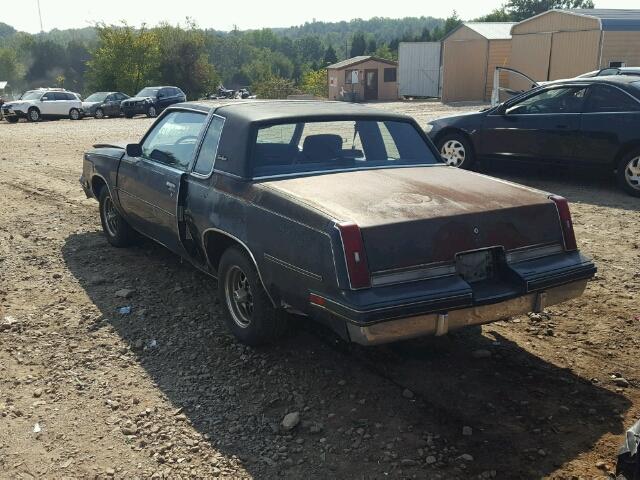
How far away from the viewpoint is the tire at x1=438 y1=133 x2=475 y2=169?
10305mm

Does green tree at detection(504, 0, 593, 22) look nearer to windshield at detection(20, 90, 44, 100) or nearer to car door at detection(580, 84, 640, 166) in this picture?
windshield at detection(20, 90, 44, 100)

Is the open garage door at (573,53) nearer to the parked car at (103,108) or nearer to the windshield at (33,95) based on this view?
the parked car at (103,108)

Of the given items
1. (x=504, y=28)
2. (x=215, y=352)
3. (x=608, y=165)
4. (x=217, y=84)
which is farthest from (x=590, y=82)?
(x=217, y=84)

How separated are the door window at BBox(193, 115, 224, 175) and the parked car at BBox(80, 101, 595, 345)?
0.02 m

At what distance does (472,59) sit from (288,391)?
3309 centimetres

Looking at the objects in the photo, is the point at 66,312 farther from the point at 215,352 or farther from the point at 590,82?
the point at 590,82

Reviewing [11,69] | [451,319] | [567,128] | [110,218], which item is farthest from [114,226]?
[11,69]

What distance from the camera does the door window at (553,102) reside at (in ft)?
30.3

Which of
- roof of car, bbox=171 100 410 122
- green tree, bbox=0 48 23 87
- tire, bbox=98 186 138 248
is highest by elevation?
roof of car, bbox=171 100 410 122

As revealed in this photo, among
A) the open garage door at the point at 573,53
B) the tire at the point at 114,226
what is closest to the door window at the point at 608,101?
the tire at the point at 114,226

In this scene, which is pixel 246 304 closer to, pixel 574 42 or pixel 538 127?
pixel 538 127

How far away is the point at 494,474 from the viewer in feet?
10.3

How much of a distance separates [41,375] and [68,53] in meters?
135

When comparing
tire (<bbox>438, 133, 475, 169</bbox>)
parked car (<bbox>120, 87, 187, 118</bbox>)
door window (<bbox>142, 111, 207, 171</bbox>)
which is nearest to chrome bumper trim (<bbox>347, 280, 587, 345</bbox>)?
door window (<bbox>142, 111, 207, 171</bbox>)
